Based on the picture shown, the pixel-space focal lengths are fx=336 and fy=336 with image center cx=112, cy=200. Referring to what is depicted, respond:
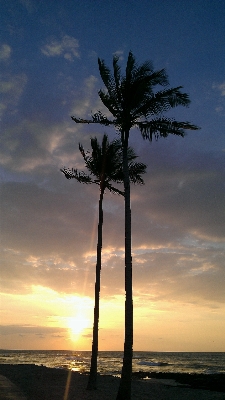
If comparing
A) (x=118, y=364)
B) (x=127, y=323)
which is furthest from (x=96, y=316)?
(x=118, y=364)

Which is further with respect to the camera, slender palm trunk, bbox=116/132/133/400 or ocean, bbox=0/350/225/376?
ocean, bbox=0/350/225/376

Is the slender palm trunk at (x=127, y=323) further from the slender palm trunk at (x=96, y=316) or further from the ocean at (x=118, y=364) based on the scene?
the ocean at (x=118, y=364)

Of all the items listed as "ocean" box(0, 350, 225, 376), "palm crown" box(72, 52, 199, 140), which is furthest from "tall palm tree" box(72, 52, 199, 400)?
"ocean" box(0, 350, 225, 376)

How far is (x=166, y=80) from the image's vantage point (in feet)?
55.7

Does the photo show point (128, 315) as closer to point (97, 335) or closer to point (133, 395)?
point (97, 335)

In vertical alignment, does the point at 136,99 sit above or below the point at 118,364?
above

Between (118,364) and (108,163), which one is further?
(118,364)

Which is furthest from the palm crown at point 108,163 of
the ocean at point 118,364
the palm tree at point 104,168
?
the ocean at point 118,364

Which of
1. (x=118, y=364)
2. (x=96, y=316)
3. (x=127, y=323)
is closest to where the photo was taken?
(x=127, y=323)

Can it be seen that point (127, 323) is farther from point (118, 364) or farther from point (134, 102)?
point (118, 364)

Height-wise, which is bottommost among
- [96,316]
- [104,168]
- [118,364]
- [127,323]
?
[118,364]

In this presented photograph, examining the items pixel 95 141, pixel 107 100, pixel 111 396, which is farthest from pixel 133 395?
pixel 107 100

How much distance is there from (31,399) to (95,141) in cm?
1455

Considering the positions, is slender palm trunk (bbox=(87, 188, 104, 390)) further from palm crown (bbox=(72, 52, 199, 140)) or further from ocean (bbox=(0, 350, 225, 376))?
ocean (bbox=(0, 350, 225, 376))
